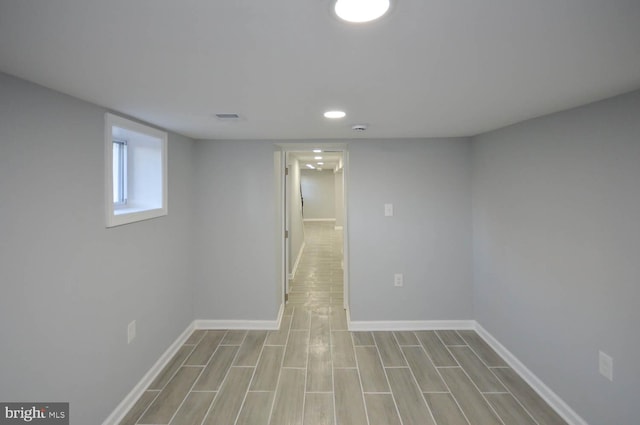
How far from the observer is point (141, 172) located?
8.53ft

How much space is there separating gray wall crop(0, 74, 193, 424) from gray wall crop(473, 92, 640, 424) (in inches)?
120

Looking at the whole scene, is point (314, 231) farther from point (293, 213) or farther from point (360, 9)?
point (360, 9)

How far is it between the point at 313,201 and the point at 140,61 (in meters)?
12.4

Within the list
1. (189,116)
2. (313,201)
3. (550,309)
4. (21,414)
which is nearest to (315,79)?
(189,116)

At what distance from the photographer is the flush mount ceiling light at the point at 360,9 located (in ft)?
2.79

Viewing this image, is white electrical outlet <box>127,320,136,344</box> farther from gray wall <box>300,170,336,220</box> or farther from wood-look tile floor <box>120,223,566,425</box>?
gray wall <box>300,170,336,220</box>

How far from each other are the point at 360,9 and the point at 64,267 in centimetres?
192

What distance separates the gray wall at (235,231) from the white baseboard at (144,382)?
45 cm

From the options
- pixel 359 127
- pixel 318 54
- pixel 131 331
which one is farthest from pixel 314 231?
pixel 318 54

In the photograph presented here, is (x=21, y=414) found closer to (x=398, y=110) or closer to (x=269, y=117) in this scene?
(x=269, y=117)

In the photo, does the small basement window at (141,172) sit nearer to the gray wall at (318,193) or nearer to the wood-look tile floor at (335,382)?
the wood-look tile floor at (335,382)

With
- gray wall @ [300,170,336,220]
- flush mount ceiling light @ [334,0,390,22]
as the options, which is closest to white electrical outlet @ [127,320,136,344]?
flush mount ceiling light @ [334,0,390,22]

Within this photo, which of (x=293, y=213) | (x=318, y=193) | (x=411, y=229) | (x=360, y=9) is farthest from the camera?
(x=318, y=193)

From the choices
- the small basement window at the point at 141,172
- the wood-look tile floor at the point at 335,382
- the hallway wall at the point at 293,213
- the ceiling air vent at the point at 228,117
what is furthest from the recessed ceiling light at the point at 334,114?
the hallway wall at the point at 293,213
